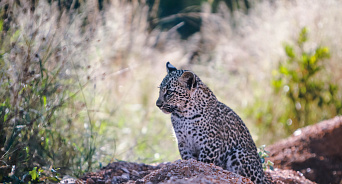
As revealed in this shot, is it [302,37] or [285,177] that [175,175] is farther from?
[302,37]

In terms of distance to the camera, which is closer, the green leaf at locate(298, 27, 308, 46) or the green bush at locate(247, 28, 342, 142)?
the green bush at locate(247, 28, 342, 142)

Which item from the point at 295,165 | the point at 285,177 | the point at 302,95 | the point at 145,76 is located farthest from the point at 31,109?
the point at 302,95

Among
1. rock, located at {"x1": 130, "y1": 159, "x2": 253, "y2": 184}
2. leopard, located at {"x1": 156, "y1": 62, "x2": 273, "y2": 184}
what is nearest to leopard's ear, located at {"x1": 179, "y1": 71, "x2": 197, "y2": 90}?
leopard, located at {"x1": 156, "y1": 62, "x2": 273, "y2": 184}

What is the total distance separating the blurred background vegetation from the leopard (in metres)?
1.13

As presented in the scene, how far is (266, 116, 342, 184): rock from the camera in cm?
680

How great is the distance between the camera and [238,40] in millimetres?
11414

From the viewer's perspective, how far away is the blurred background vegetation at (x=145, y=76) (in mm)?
5326

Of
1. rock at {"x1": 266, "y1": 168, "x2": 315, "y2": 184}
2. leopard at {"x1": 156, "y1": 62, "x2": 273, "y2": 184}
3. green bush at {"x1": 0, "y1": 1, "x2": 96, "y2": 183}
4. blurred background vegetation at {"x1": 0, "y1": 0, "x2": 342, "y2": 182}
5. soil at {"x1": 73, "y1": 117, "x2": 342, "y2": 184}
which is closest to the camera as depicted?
soil at {"x1": 73, "y1": 117, "x2": 342, "y2": 184}

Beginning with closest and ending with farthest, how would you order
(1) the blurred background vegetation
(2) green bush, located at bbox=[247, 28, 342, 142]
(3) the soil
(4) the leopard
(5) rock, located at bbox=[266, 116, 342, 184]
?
(3) the soil
(4) the leopard
(1) the blurred background vegetation
(5) rock, located at bbox=[266, 116, 342, 184]
(2) green bush, located at bbox=[247, 28, 342, 142]

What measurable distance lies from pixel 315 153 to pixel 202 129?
297 centimetres

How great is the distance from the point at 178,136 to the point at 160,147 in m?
3.59

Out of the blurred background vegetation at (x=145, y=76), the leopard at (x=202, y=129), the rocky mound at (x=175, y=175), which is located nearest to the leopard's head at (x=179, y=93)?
the leopard at (x=202, y=129)

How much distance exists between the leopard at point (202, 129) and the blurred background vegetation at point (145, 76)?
1134 mm

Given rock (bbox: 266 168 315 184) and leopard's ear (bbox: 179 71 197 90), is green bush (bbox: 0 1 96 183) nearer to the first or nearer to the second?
leopard's ear (bbox: 179 71 197 90)
